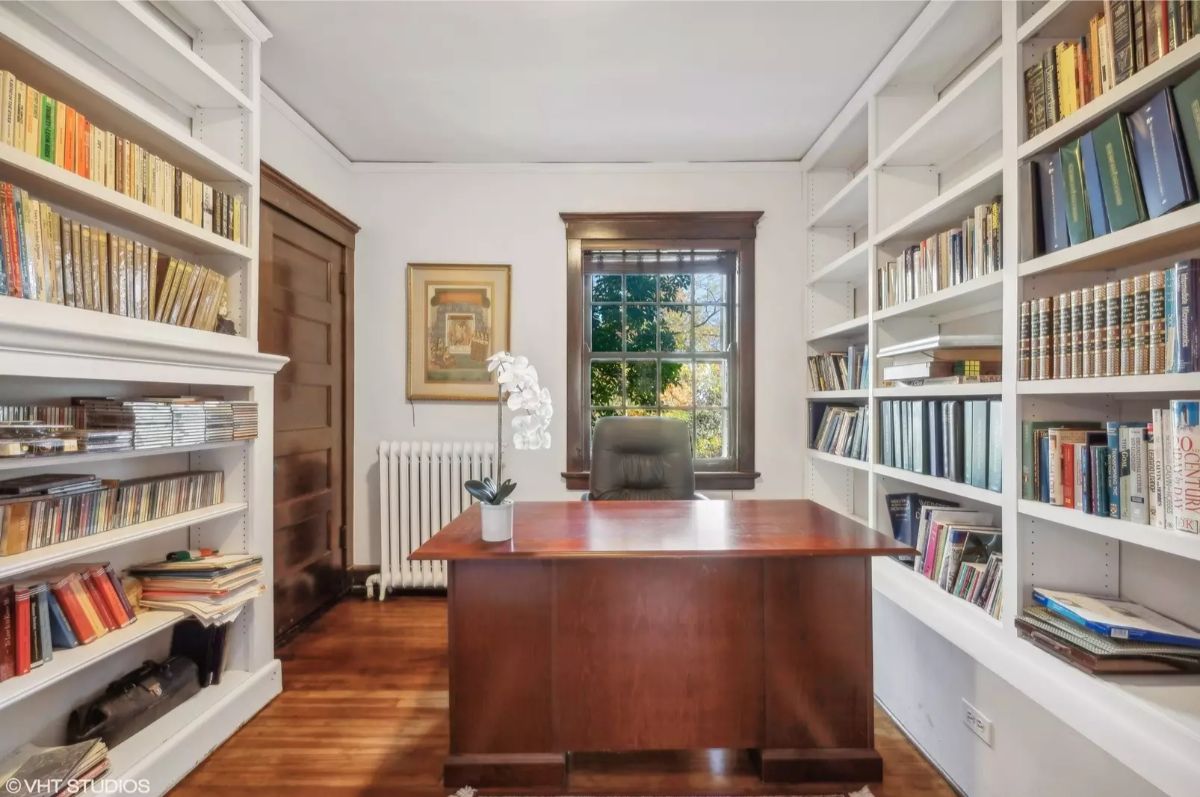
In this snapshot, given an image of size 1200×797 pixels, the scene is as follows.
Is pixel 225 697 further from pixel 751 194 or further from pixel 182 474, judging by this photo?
pixel 751 194

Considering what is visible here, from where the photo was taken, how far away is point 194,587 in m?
1.78

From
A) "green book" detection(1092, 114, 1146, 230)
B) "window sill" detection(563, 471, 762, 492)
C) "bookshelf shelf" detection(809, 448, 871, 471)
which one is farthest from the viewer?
"window sill" detection(563, 471, 762, 492)

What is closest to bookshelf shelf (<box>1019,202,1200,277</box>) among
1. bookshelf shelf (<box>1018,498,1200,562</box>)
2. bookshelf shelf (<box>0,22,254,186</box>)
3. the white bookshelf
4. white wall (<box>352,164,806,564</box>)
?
bookshelf shelf (<box>1018,498,1200,562</box>)

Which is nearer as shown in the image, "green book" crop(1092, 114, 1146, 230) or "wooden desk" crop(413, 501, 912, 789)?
"green book" crop(1092, 114, 1146, 230)

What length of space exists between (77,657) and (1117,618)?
279 centimetres

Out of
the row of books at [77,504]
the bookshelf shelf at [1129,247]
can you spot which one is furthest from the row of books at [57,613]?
the bookshelf shelf at [1129,247]

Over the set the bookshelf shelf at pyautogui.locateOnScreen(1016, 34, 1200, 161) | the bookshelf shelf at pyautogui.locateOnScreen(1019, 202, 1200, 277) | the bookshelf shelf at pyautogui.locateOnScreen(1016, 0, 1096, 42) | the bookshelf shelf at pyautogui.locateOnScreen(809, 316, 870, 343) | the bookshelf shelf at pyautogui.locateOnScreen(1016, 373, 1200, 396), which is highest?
the bookshelf shelf at pyautogui.locateOnScreen(1016, 0, 1096, 42)

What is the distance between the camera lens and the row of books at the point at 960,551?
1650 millimetres

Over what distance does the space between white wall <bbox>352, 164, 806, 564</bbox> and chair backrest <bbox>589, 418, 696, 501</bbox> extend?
72cm

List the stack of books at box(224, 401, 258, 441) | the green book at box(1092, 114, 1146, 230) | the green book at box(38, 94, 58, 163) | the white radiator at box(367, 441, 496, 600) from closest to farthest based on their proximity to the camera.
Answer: the green book at box(1092, 114, 1146, 230), the green book at box(38, 94, 58, 163), the stack of books at box(224, 401, 258, 441), the white radiator at box(367, 441, 496, 600)

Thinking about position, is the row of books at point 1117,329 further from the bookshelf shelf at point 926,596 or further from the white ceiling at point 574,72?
the white ceiling at point 574,72

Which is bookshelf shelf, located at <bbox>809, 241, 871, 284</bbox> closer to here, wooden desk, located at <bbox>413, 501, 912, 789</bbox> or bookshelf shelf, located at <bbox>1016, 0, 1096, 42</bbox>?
bookshelf shelf, located at <bbox>1016, 0, 1096, 42</bbox>

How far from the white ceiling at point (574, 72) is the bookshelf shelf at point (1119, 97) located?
0.98 metres

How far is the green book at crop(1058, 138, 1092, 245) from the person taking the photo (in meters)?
1.29
